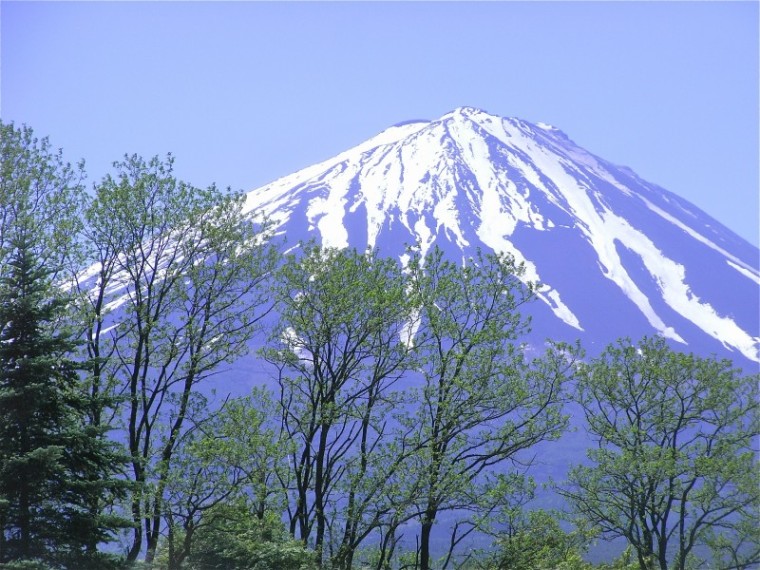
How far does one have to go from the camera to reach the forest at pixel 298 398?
2102 cm

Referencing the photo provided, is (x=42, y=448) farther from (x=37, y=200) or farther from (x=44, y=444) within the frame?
(x=37, y=200)

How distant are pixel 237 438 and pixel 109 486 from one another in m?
4.28

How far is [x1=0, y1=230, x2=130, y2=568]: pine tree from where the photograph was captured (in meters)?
17.8

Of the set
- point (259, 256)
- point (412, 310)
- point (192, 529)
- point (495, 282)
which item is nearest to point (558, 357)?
point (495, 282)

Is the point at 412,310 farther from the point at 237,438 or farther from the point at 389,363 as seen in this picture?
the point at 237,438

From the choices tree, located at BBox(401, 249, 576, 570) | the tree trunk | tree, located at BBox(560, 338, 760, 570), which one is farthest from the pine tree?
tree, located at BBox(560, 338, 760, 570)

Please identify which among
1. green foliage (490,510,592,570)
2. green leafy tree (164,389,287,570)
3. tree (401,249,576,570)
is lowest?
green foliage (490,510,592,570)

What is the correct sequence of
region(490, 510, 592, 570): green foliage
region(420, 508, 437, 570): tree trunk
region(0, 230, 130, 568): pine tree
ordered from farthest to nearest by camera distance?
region(490, 510, 592, 570): green foliage → region(420, 508, 437, 570): tree trunk → region(0, 230, 130, 568): pine tree

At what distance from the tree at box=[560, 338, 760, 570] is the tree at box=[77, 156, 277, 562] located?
11.4m

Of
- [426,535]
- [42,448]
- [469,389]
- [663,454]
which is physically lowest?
[426,535]

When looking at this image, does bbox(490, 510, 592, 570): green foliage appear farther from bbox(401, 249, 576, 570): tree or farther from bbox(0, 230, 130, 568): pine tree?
bbox(0, 230, 130, 568): pine tree

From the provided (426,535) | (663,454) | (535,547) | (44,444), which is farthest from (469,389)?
(44,444)

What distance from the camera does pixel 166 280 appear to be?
24.7 metres

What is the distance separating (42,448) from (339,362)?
9676 millimetres
